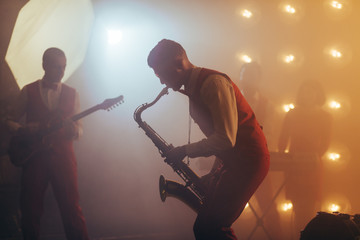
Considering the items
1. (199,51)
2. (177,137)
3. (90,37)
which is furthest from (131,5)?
(177,137)

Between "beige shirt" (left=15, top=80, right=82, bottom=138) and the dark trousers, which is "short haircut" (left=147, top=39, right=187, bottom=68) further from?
"beige shirt" (left=15, top=80, right=82, bottom=138)

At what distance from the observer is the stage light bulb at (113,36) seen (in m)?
5.32

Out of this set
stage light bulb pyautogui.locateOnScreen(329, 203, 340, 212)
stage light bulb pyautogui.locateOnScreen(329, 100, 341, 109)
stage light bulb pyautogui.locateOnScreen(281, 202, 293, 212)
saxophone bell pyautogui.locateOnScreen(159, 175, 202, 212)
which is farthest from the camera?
stage light bulb pyautogui.locateOnScreen(329, 100, 341, 109)

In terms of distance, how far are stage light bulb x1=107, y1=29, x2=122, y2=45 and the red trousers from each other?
2.07 meters

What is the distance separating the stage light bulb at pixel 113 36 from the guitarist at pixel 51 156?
1.45 metres

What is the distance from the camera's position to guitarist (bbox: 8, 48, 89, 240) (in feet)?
12.0

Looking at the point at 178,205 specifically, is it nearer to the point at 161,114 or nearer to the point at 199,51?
the point at 161,114

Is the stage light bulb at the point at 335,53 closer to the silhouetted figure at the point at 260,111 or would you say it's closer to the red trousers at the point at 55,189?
the silhouetted figure at the point at 260,111

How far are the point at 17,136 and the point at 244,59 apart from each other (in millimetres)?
3656

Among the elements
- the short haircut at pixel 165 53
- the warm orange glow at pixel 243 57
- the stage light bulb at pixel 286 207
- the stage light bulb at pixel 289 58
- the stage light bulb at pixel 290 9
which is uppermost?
the stage light bulb at pixel 290 9

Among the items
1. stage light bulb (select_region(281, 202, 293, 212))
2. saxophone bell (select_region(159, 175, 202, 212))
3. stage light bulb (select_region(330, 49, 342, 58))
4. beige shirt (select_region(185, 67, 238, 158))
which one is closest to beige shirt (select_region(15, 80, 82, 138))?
saxophone bell (select_region(159, 175, 202, 212))

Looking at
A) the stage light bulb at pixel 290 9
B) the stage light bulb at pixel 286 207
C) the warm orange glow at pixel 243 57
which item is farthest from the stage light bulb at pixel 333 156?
the stage light bulb at pixel 290 9

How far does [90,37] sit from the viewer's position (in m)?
5.24

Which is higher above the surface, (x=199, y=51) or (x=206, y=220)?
(x=199, y=51)
